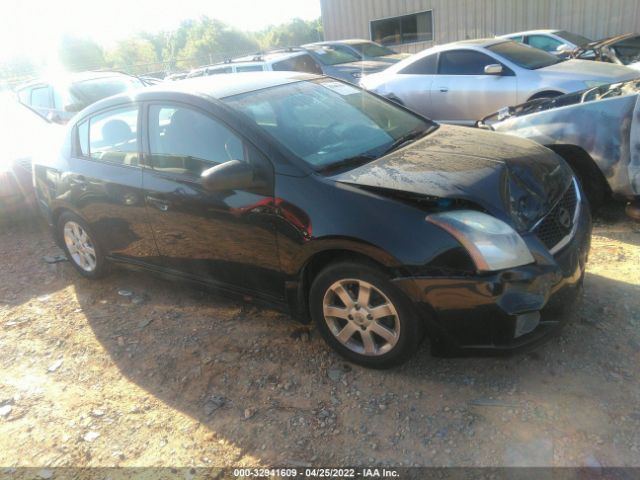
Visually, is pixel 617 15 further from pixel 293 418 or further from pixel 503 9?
pixel 293 418

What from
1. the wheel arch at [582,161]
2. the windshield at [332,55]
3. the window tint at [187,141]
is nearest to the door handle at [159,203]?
the window tint at [187,141]

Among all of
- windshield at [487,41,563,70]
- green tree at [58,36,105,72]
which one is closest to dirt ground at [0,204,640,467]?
windshield at [487,41,563,70]

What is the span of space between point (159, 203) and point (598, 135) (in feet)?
11.1

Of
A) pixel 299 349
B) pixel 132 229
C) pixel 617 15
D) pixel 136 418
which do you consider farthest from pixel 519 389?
pixel 617 15

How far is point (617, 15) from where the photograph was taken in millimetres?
14844

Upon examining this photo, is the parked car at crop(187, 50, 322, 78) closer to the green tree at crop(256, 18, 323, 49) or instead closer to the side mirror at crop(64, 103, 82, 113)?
the side mirror at crop(64, 103, 82, 113)

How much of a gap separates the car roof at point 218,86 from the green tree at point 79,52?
43.5 meters

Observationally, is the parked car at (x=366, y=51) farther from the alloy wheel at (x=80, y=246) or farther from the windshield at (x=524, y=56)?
the alloy wheel at (x=80, y=246)

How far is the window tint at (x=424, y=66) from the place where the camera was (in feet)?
26.6

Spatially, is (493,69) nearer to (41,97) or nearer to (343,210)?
(343,210)

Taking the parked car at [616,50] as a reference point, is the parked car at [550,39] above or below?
above

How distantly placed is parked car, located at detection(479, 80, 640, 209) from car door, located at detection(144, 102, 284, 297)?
2.72 metres

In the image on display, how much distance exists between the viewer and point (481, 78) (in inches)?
297

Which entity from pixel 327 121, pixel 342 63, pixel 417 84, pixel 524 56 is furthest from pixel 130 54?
pixel 327 121
